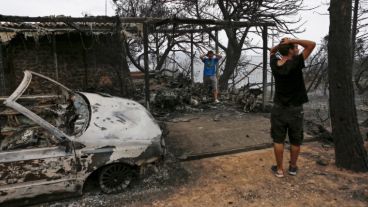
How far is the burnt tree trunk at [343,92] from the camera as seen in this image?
16.5 feet

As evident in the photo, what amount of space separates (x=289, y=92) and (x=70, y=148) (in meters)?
3.15

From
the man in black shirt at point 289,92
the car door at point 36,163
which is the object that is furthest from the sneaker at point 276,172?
the car door at point 36,163

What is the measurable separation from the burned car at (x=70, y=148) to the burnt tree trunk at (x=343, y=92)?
2934mm

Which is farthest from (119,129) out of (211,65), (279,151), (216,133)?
(211,65)

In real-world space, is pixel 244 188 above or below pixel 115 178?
below

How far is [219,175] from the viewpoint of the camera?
5.05 metres

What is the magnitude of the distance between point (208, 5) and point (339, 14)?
10.3 m

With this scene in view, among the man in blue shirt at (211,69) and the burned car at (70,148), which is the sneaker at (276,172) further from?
the man in blue shirt at (211,69)

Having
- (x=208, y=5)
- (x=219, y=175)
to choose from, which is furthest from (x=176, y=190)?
(x=208, y=5)

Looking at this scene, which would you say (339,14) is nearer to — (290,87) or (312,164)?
(290,87)

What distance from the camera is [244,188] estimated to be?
461 cm

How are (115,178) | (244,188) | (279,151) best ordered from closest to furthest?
1. (115,178)
2. (244,188)
3. (279,151)

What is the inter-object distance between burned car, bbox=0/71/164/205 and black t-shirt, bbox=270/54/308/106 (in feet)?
6.34

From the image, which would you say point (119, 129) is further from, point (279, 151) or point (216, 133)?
point (216, 133)
